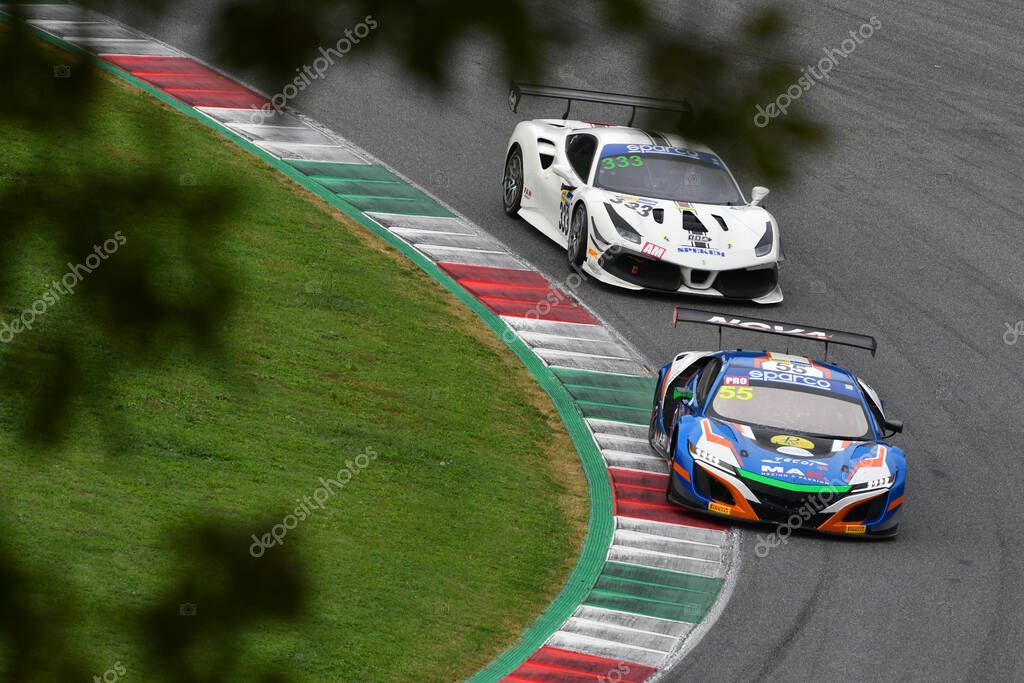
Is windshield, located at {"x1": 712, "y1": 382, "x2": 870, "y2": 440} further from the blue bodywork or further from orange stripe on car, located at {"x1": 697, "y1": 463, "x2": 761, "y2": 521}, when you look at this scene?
orange stripe on car, located at {"x1": 697, "y1": 463, "x2": 761, "y2": 521}

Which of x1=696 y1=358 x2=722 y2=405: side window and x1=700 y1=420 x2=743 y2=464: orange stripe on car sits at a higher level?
x1=696 y1=358 x2=722 y2=405: side window

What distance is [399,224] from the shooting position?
56.0 feet

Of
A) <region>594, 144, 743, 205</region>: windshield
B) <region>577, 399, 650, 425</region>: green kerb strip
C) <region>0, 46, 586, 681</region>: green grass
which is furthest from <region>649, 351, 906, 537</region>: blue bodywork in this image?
<region>594, 144, 743, 205</region>: windshield

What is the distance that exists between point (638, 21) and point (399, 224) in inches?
588

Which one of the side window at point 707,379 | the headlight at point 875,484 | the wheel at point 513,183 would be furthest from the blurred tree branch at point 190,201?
the wheel at point 513,183

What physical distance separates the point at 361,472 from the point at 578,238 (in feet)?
18.1

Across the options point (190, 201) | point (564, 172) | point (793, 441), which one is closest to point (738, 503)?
point (793, 441)

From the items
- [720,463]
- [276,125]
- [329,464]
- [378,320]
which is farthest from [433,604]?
[276,125]

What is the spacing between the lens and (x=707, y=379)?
12.3 m

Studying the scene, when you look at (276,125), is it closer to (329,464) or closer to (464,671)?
(464,671)

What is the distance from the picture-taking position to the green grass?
9047mm

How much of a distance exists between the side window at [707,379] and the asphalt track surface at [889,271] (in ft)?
3.90

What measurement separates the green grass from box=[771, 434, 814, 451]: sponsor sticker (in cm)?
164

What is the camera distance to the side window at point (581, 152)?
16141 millimetres
